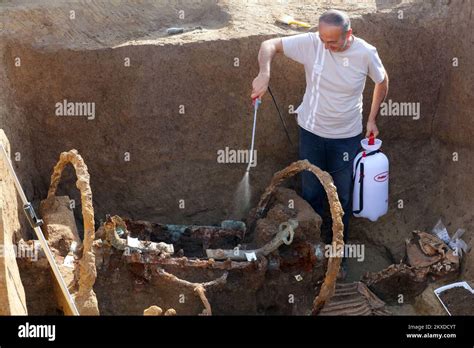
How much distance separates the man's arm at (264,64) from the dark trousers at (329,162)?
29.5 inches

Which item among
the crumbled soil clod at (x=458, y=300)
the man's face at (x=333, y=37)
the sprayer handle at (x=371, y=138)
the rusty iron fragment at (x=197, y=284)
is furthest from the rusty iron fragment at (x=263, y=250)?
the man's face at (x=333, y=37)

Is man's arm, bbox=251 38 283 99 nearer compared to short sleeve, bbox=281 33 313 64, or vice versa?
man's arm, bbox=251 38 283 99

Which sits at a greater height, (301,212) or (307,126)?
(307,126)

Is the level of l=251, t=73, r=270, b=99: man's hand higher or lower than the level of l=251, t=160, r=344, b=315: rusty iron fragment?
higher

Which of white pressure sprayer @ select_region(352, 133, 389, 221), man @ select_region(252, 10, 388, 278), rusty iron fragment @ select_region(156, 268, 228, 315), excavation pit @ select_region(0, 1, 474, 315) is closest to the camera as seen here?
→ rusty iron fragment @ select_region(156, 268, 228, 315)

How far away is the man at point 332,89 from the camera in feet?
26.0

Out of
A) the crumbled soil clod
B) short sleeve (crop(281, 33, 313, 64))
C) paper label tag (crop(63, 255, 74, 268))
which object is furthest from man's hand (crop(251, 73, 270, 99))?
the crumbled soil clod

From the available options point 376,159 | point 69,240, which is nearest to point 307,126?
point 376,159

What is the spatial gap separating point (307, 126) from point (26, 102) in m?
2.29

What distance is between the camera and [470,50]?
8984mm

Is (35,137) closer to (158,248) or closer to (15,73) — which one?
(15,73)

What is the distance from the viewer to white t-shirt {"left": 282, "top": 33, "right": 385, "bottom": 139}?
8.09 metres

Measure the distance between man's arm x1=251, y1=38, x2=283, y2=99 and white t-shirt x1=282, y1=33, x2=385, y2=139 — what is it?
2.8 inches

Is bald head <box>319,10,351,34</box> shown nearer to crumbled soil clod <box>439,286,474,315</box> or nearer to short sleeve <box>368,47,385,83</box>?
short sleeve <box>368,47,385,83</box>
